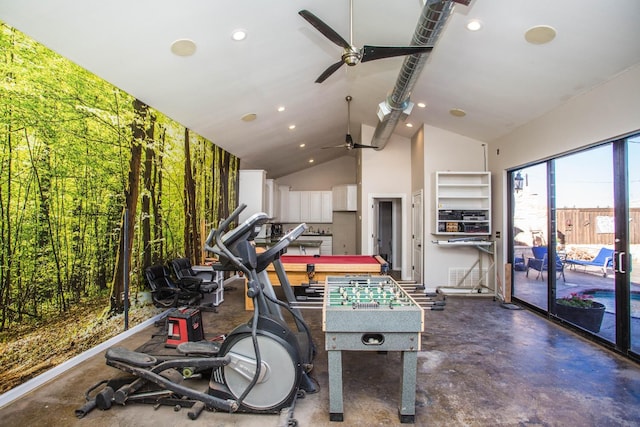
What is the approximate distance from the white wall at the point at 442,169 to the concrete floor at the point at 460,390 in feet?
7.18

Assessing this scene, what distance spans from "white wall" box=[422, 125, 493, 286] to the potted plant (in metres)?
1.87

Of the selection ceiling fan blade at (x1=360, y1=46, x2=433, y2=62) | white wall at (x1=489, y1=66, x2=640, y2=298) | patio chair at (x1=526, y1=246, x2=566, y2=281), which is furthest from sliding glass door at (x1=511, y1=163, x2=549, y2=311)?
ceiling fan blade at (x1=360, y1=46, x2=433, y2=62)

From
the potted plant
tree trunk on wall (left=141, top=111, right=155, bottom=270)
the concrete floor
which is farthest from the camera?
tree trunk on wall (left=141, top=111, right=155, bottom=270)

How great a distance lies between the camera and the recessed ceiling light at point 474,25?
297cm

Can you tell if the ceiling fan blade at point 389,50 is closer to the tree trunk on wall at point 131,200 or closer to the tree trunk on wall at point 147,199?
the tree trunk on wall at point 131,200

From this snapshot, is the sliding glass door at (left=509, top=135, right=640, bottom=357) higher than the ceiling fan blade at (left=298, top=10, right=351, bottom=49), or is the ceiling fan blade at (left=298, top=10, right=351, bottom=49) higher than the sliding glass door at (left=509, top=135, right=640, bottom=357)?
the ceiling fan blade at (left=298, top=10, right=351, bottom=49)

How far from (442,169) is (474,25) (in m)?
3.33

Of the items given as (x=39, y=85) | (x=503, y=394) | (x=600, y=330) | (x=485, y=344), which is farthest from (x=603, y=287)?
(x=39, y=85)

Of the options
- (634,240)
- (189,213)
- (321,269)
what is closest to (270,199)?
(189,213)

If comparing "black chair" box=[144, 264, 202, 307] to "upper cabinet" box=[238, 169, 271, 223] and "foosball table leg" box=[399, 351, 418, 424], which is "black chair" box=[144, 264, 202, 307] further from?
→ "foosball table leg" box=[399, 351, 418, 424]

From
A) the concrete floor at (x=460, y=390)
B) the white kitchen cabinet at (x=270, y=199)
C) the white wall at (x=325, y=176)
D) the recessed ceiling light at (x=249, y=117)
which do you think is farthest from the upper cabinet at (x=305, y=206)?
the concrete floor at (x=460, y=390)

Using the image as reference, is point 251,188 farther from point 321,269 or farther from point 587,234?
point 587,234

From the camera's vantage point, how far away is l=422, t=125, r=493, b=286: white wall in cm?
605

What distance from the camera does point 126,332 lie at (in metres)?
3.75
